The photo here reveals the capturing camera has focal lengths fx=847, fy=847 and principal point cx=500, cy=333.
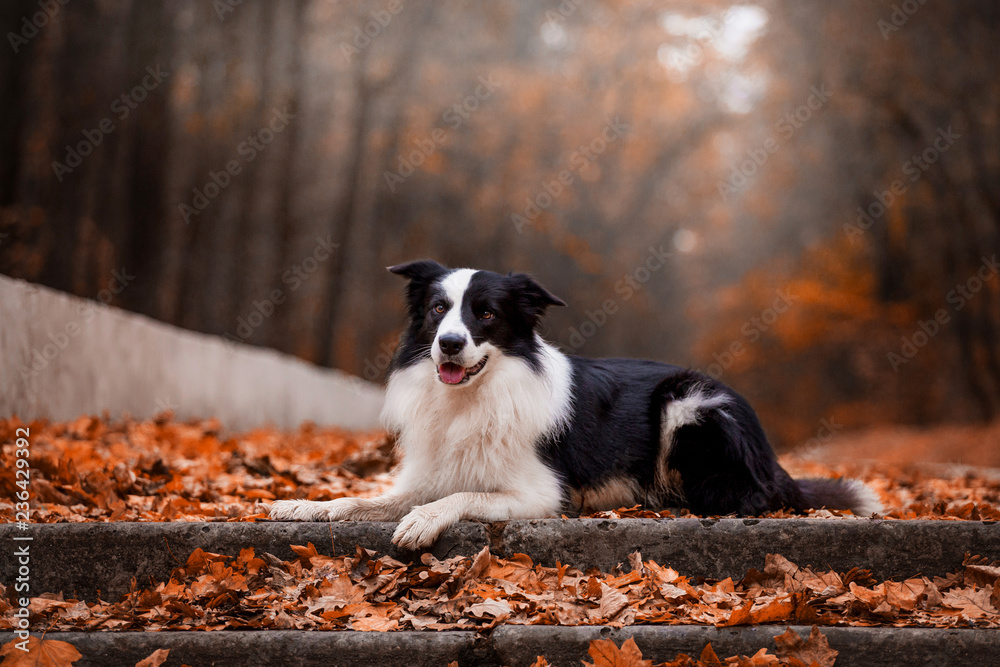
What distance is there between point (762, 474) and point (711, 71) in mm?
20017

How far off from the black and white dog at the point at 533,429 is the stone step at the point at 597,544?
449mm

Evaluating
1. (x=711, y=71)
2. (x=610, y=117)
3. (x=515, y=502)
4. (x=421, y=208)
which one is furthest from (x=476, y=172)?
(x=515, y=502)

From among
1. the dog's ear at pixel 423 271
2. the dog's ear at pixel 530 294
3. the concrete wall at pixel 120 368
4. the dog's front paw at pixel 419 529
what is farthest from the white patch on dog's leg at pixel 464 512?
the concrete wall at pixel 120 368

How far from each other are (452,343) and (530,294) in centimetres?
59

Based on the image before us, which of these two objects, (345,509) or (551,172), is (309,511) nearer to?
(345,509)

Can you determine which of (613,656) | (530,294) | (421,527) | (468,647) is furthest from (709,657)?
(530,294)

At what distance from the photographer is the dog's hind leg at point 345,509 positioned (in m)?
3.80

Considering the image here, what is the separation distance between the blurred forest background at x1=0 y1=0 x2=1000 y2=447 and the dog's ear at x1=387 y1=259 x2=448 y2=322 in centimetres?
451

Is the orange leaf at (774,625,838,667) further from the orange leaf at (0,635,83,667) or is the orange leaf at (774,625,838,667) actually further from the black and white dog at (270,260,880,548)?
the orange leaf at (0,635,83,667)

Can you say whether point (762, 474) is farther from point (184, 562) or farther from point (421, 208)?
point (421, 208)

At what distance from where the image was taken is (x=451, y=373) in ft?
12.9

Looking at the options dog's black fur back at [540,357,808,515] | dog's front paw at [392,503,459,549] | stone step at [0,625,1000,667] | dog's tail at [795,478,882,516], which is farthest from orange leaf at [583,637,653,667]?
dog's tail at [795,478,882,516]

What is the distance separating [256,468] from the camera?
526 cm

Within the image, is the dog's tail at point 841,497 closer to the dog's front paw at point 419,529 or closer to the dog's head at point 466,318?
the dog's head at point 466,318
